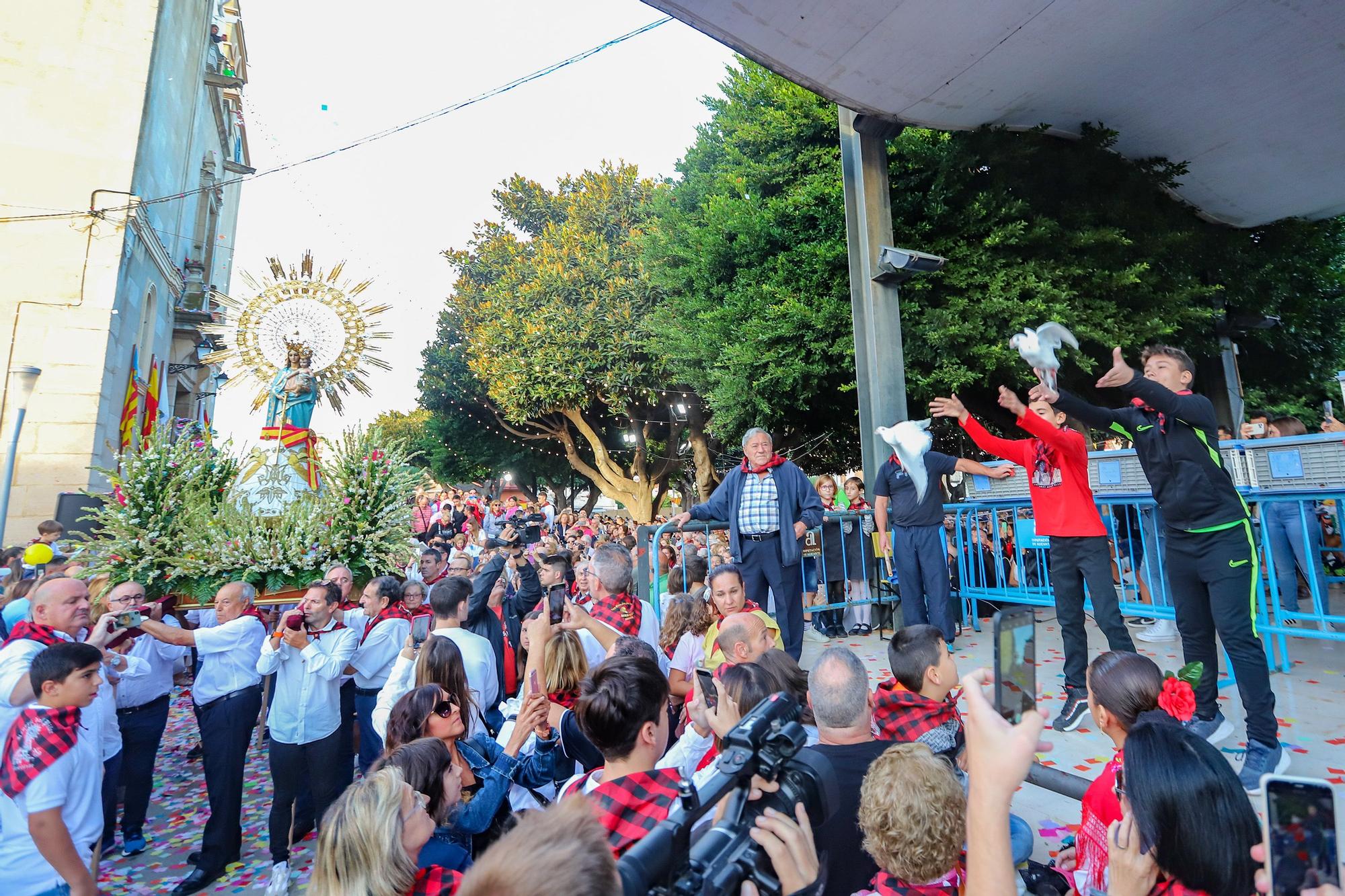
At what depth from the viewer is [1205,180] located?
8.72 meters

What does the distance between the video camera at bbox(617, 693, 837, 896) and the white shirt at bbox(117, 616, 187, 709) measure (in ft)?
14.7

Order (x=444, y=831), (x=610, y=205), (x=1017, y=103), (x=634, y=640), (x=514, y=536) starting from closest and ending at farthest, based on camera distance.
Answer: (x=444, y=831) → (x=634, y=640) → (x=514, y=536) → (x=1017, y=103) → (x=610, y=205)

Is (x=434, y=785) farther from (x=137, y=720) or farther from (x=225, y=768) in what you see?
(x=137, y=720)

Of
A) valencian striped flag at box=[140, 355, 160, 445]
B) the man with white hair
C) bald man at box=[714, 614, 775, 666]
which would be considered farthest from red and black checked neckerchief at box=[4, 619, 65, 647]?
valencian striped flag at box=[140, 355, 160, 445]

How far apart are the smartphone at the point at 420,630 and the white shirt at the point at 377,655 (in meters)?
0.16

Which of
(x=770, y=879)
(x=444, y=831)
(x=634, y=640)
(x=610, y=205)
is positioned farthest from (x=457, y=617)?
(x=610, y=205)

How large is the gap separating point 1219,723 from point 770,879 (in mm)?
3782

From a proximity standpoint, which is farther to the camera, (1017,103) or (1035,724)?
(1017,103)

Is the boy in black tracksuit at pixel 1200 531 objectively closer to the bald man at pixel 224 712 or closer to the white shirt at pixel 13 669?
the bald man at pixel 224 712

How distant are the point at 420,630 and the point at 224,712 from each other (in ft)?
3.74

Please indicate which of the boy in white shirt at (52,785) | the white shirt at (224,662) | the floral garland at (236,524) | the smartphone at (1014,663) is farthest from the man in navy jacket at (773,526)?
the boy in white shirt at (52,785)

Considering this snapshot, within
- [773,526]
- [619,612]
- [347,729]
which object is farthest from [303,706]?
[773,526]

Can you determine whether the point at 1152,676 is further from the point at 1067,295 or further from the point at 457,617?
the point at 1067,295

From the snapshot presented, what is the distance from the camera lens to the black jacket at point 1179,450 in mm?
3443
